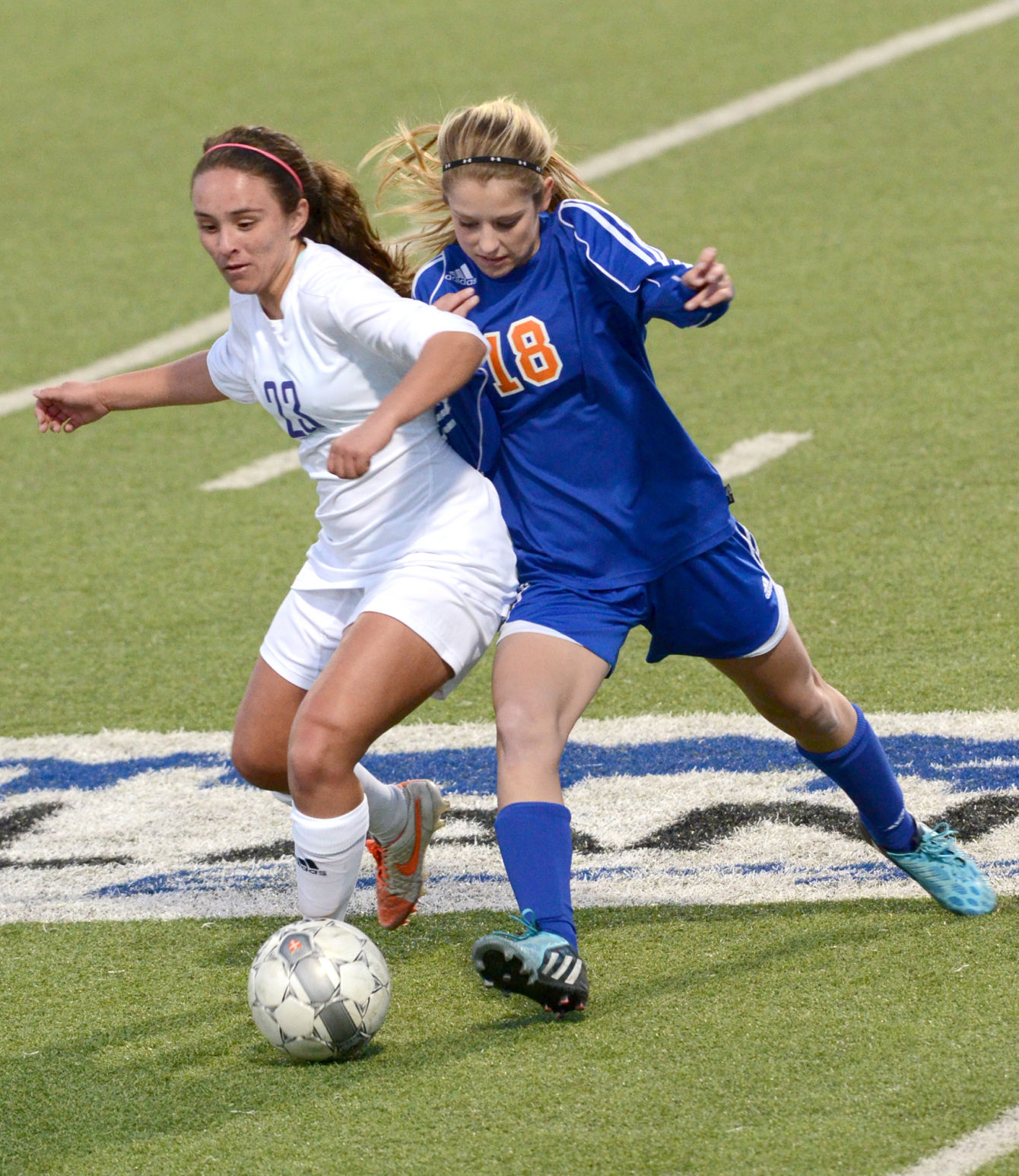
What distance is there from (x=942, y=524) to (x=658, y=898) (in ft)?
10.9

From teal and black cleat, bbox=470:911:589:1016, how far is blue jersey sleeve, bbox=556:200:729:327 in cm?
119

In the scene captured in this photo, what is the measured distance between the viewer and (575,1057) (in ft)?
11.1

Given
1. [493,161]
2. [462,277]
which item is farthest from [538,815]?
[493,161]

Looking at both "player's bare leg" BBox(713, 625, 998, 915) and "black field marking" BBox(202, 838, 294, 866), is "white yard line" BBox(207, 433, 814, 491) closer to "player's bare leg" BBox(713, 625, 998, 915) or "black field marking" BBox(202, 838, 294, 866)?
"black field marking" BBox(202, 838, 294, 866)

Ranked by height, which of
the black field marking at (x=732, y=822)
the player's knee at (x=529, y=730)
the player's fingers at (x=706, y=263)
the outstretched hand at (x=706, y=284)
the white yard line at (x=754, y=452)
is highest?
the player's fingers at (x=706, y=263)

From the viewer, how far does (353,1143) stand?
3.12 meters

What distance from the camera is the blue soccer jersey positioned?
145 inches

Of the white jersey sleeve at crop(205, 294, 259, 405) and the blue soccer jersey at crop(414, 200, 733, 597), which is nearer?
the blue soccer jersey at crop(414, 200, 733, 597)

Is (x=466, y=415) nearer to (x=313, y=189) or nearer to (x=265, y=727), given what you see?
(x=313, y=189)

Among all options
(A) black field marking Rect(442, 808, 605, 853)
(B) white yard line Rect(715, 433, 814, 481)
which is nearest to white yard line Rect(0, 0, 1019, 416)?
(B) white yard line Rect(715, 433, 814, 481)

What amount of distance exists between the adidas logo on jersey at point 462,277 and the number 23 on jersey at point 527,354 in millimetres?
158

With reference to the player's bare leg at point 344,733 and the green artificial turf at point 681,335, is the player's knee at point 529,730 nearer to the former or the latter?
the player's bare leg at point 344,733

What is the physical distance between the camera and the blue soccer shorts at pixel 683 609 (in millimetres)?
3705

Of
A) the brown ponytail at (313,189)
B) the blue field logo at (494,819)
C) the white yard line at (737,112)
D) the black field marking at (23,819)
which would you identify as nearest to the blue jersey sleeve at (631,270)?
the brown ponytail at (313,189)
